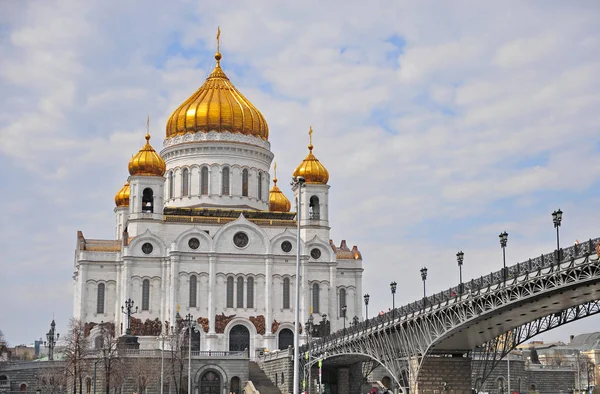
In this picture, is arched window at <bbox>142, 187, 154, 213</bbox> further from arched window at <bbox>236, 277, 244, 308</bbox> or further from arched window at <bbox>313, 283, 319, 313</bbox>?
arched window at <bbox>313, 283, 319, 313</bbox>

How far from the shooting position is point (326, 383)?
7556 cm

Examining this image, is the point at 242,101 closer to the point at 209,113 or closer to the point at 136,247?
the point at 209,113

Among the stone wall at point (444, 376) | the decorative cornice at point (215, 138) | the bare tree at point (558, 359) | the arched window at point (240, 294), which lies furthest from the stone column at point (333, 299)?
the bare tree at point (558, 359)

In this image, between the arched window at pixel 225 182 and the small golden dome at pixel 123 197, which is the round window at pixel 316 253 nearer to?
the arched window at pixel 225 182

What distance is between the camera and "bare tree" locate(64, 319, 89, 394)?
6731 cm

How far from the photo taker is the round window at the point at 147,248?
81.1 meters

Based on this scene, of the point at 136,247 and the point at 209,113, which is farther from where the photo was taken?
the point at 209,113

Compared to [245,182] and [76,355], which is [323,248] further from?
[76,355]

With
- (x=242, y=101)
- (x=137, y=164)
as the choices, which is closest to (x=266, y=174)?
(x=242, y=101)

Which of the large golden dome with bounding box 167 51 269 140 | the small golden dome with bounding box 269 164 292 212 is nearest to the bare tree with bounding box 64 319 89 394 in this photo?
the large golden dome with bounding box 167 51 269 140

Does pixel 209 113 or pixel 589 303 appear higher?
pixel 209 113

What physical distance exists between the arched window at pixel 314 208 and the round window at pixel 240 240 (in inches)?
258

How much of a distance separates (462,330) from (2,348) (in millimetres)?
49983

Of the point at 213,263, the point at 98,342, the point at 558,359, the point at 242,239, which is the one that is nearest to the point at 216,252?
the point at 213,263
